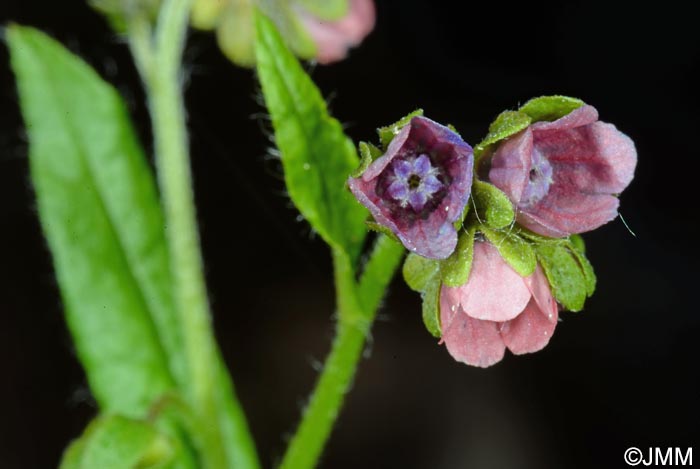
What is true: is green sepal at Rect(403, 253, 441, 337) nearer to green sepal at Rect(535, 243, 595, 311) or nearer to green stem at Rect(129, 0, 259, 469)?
green sepal at Rect(535, 243, 595, 311)

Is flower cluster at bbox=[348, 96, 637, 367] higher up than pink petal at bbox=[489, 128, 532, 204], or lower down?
lower down

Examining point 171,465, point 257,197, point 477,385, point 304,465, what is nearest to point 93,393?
point 171,465

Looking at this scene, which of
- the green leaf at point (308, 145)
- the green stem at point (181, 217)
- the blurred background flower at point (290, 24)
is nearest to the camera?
the green leaf at point (308, 145)

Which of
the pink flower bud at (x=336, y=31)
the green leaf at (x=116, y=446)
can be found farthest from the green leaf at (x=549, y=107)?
the green leaf at (x=116, y=446)

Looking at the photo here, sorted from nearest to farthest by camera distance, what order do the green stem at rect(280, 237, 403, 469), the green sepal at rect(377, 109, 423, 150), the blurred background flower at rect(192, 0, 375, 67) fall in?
1. the green sepal at rect(377, 109, 423, 150)
2. the green stem at rect(280, 237, 403, 469)
3. the blurred background flower at rect(192, 0, 375, 67)

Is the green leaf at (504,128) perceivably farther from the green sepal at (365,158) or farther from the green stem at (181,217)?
the green stem at (181,217)

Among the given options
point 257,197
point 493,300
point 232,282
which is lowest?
point 232,282

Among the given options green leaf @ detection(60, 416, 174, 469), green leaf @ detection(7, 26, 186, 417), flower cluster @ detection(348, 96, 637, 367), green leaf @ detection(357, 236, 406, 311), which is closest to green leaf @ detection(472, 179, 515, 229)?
flower cluster @ detection(348, 96, 637, 367)

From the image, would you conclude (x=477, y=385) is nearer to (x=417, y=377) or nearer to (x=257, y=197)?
(x=417, y=377)
